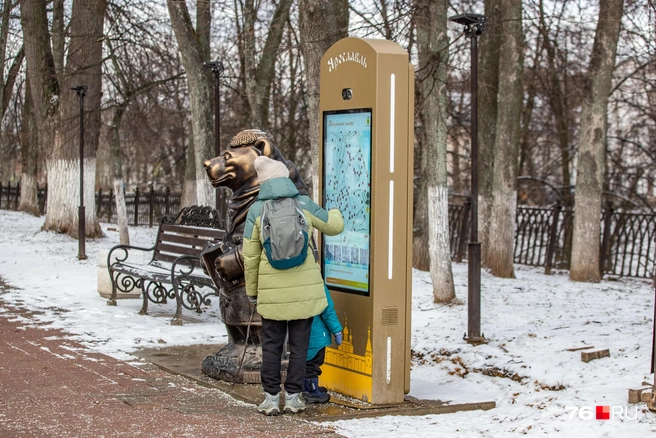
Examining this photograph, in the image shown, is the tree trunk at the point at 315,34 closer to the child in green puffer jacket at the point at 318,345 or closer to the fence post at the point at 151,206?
the child in green puffer jacket at the point at 318,345

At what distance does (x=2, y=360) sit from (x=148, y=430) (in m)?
2.55

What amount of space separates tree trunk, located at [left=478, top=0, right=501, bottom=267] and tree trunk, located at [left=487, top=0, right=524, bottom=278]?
1.16 metres

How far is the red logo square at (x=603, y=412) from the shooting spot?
5.68m

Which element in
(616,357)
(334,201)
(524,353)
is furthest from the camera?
(524,353)

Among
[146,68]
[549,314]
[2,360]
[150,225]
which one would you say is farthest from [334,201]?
[150,225]

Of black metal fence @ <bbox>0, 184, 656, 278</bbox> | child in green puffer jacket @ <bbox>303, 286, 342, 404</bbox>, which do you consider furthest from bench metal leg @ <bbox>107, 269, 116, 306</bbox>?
black metal fence @ <bbox>0, 184, 656, 278</bbox>

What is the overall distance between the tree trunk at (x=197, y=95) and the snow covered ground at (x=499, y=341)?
2387 millimetres

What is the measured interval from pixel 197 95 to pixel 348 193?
30.1ft

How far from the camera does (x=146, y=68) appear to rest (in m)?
19.0

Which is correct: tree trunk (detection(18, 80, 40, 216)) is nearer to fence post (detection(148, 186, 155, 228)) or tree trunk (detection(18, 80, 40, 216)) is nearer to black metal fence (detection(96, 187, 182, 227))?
black metal fence (detection(96, 187, 182, 227))

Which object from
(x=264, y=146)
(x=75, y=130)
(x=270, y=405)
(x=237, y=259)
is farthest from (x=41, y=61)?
(x=270, y=405)

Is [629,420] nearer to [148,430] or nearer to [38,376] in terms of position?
[148,430]

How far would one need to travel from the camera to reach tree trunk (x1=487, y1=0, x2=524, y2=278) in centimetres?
1331

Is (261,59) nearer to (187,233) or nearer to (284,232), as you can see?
(187,233)
